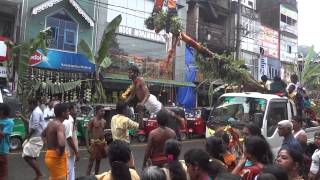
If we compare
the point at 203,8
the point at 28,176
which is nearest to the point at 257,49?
the point at 203,8

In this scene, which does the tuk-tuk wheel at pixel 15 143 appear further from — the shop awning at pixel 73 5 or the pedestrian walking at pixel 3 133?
the shop awning at pixel 73 5

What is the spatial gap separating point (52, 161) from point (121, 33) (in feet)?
63.5

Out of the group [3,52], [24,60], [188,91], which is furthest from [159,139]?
[188,91]

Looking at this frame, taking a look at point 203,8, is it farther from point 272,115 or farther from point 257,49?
point 272,115

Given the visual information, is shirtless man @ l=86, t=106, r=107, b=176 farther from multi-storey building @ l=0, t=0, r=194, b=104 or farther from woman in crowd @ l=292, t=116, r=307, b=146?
multi-storey building @ l=0, t=0, r=194, b=104

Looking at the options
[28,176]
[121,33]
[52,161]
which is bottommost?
[28,176]

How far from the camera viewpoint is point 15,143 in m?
13.9

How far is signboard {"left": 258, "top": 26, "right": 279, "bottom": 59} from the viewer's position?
3806 centimetres

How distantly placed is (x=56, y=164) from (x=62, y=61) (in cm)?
1555

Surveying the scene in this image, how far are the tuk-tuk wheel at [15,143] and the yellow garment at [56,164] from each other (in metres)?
7.96

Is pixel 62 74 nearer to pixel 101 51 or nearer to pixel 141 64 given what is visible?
pixel 101 51

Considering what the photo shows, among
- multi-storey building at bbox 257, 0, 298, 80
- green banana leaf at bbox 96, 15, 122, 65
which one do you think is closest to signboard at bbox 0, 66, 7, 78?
green banana leaf at bbox 96, 15, 122, 65

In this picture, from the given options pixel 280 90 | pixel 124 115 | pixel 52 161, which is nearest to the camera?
pixel 52 161

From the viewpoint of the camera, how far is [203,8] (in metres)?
32.5
